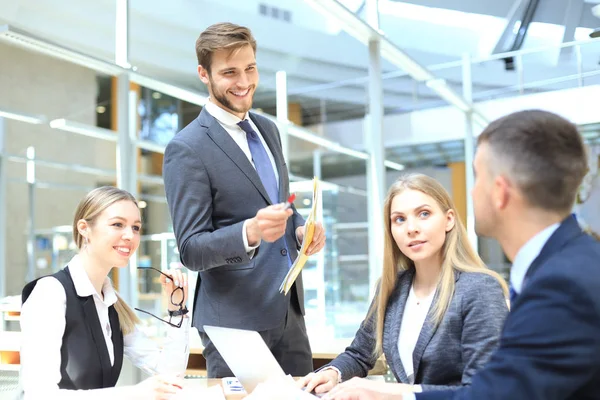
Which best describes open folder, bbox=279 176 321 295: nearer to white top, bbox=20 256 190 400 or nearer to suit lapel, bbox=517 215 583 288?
white top, bbox=20 256 190 400

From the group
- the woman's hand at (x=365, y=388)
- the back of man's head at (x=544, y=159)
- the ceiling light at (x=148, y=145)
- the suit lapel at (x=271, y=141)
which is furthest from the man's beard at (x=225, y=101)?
the ceiling light at (x=148, y=145)

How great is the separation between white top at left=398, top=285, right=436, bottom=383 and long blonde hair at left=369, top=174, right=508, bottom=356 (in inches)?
3.0

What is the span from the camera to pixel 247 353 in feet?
5.11

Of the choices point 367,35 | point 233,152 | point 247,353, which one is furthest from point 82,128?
point 247,353

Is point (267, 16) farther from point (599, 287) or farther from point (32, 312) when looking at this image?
point (599, 287)

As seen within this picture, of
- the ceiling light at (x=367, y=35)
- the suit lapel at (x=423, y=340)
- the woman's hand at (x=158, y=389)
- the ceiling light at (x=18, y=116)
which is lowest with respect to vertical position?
the woman's hand at (x=158, y=389)

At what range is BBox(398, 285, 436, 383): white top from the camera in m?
1.86

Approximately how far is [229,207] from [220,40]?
470mm

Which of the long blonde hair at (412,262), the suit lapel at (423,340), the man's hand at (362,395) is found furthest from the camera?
the long blonde hair at (412,262)

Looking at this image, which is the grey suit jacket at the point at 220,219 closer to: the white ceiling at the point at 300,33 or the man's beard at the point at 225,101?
the man's beard at the point at 225,101

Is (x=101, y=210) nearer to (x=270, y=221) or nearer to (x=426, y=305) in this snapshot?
(x=270, y=221)

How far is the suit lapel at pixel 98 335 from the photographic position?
6.31 ft

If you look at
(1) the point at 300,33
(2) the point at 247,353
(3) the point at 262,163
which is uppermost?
(1) the point at 300,33

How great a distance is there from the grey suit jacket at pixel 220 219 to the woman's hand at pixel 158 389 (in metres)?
0.27
